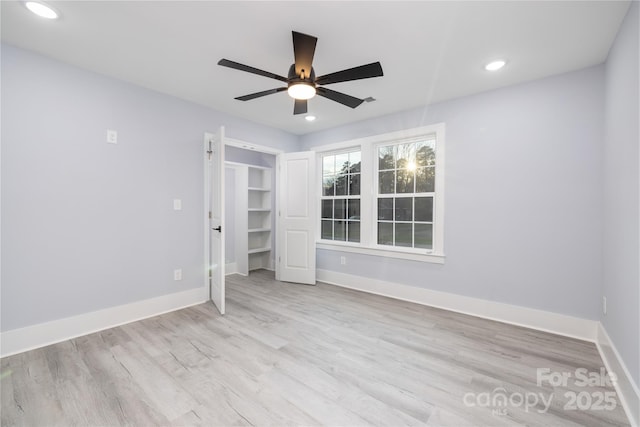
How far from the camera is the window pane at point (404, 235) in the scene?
379 cm

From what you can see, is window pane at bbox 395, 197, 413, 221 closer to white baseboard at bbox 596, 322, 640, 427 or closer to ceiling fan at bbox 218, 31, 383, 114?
ceiling fan at bbox 218, 31, 383, 114

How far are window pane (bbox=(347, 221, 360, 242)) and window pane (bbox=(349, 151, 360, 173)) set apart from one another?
2.81 feet

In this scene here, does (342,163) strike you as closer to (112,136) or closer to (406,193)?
(406,193)

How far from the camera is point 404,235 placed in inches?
151

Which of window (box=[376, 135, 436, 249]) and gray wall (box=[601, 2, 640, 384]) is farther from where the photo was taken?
window (box=[376, 135, 436, 249])

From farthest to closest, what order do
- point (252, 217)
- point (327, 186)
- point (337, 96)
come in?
point (252, 217), point (327, 186), point (337, 96)

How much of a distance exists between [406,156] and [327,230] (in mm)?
1814

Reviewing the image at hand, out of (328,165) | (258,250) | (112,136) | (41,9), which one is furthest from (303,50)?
(258,250)

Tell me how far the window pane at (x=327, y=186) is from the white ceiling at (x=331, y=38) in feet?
6.12

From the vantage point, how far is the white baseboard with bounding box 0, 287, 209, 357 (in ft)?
7.54

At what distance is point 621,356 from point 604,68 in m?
2.45

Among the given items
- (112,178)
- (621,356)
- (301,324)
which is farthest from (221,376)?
(621,356)

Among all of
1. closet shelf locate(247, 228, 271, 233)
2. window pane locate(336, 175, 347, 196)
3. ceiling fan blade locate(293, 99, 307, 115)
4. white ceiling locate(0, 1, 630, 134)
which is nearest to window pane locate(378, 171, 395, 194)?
window pane locate(336, 175, 347, 196)

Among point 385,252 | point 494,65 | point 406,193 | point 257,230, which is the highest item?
point 494,65
